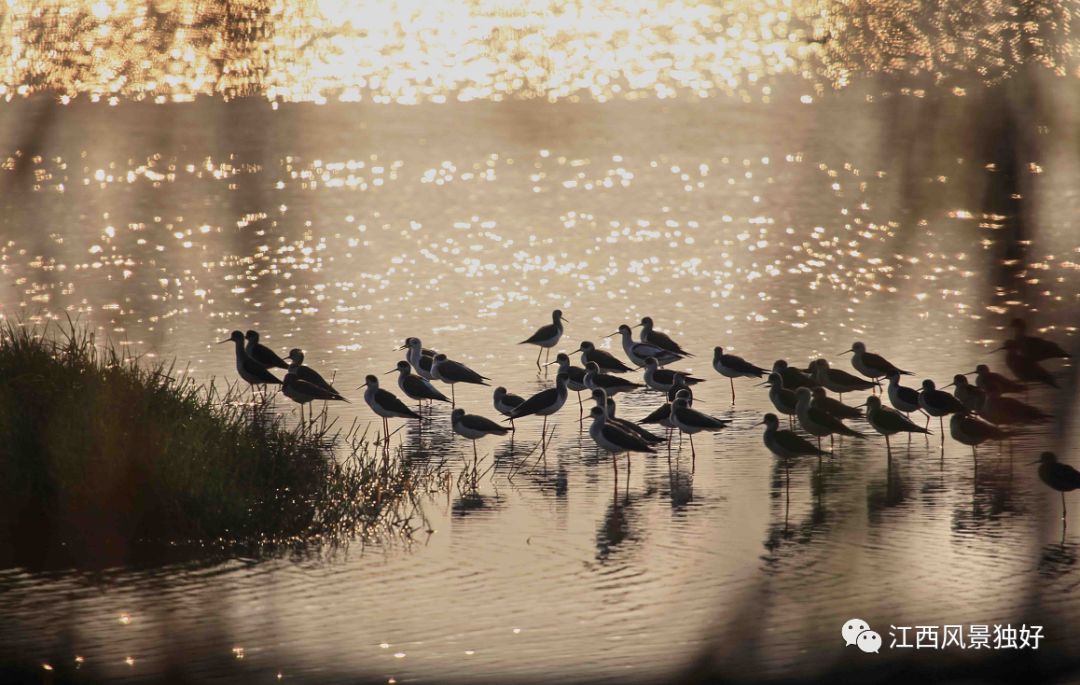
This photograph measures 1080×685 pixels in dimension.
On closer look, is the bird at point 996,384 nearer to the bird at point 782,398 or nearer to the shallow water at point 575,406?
the shallow water at point 575,406

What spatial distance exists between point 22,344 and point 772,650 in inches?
352

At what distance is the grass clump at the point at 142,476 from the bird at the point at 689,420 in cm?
351

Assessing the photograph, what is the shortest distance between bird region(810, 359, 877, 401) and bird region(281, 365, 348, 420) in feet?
18.9

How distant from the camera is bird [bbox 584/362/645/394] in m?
18.0

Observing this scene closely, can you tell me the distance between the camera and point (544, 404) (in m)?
16.8

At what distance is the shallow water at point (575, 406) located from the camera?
5363mm

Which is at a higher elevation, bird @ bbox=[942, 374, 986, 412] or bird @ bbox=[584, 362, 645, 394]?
bird @ bbox=[584, 362, 645, 394]

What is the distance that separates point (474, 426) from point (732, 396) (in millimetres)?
4062

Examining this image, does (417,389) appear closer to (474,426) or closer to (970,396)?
(474,426)

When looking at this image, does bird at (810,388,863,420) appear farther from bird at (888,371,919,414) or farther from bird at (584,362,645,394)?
bird at (584,362,645,394)

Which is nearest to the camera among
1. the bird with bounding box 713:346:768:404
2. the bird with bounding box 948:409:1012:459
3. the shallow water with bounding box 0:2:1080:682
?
the shallow water with bounding box 0:2:1080:682

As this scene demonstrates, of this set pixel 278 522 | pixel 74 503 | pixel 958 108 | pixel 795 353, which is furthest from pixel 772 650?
pixel 795 353

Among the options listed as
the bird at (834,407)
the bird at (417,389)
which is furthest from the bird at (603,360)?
the bird at (834,407)

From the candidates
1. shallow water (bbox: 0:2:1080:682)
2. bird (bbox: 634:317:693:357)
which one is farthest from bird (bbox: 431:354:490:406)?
bird (bbox: 634:317:693:357)
